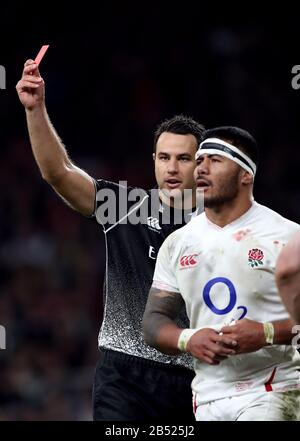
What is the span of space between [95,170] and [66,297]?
1952mm

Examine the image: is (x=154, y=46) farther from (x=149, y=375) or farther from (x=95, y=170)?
(x=149, y=375)

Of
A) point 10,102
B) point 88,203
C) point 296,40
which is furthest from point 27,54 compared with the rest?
point 88,203

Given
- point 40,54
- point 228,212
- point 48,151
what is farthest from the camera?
point 48,151

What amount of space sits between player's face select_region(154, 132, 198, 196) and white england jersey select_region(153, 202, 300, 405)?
770 mm

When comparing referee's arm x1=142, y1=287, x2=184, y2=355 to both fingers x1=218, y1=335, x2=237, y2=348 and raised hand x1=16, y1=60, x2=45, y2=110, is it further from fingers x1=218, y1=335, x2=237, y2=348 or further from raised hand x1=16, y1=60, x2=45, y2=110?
raised hand x1=16, y1=60, x2=45, y2=110

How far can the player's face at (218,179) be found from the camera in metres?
5.60

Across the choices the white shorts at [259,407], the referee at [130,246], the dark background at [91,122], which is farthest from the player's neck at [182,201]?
the dark background at [91,122]

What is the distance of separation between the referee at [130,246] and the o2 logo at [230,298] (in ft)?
2.43

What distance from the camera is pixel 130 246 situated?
6441 mm

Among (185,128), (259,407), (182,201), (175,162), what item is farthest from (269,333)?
(185,128)

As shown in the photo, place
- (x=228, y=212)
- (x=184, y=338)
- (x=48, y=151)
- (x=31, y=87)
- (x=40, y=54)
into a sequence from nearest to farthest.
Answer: (x=184, y=338) < (x=228, y=212) < (x=40, y=54) < (x=31, y=87) < (x=48, y=151)

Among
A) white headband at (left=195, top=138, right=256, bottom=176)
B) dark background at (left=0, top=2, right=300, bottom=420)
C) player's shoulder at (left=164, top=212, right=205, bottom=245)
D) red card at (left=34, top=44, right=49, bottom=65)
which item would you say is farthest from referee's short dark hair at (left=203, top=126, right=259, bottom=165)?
dark background at (left=0, top=2, right=300, bottom=420)

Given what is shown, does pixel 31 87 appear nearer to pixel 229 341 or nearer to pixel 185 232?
pixel 185 232

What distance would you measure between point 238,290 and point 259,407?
565 mm
